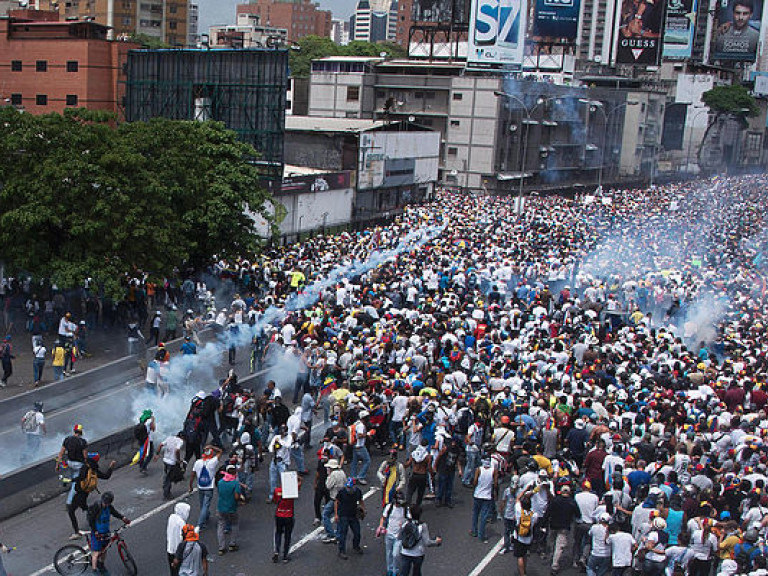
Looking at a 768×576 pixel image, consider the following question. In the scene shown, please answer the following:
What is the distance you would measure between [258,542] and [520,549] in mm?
3684

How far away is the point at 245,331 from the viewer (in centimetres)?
2217

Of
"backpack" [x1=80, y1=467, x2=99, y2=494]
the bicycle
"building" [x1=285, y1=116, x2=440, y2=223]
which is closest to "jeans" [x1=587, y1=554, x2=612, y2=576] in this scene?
the bicycle

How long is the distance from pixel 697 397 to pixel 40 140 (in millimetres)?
17687

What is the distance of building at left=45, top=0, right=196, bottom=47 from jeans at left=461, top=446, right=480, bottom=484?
92344 mm

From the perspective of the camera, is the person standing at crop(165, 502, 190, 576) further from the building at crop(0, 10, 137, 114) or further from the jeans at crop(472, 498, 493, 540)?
the building at crop(0, 10, 137, 114)

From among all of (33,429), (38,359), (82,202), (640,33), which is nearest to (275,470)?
(33,429)

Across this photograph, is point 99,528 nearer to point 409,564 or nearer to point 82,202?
point 409,564

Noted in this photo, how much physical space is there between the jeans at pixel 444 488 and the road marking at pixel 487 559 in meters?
1.32

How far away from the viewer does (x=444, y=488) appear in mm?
14156

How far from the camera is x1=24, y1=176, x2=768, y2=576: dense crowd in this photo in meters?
12.0

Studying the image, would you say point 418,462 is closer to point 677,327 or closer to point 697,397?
point 697,397

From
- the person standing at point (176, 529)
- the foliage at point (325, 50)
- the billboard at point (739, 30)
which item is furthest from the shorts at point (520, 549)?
the billboard at point (739, 30)

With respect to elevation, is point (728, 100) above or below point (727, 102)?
above

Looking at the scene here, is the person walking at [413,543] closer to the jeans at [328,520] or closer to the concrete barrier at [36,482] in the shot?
the jeans at [328,520]
